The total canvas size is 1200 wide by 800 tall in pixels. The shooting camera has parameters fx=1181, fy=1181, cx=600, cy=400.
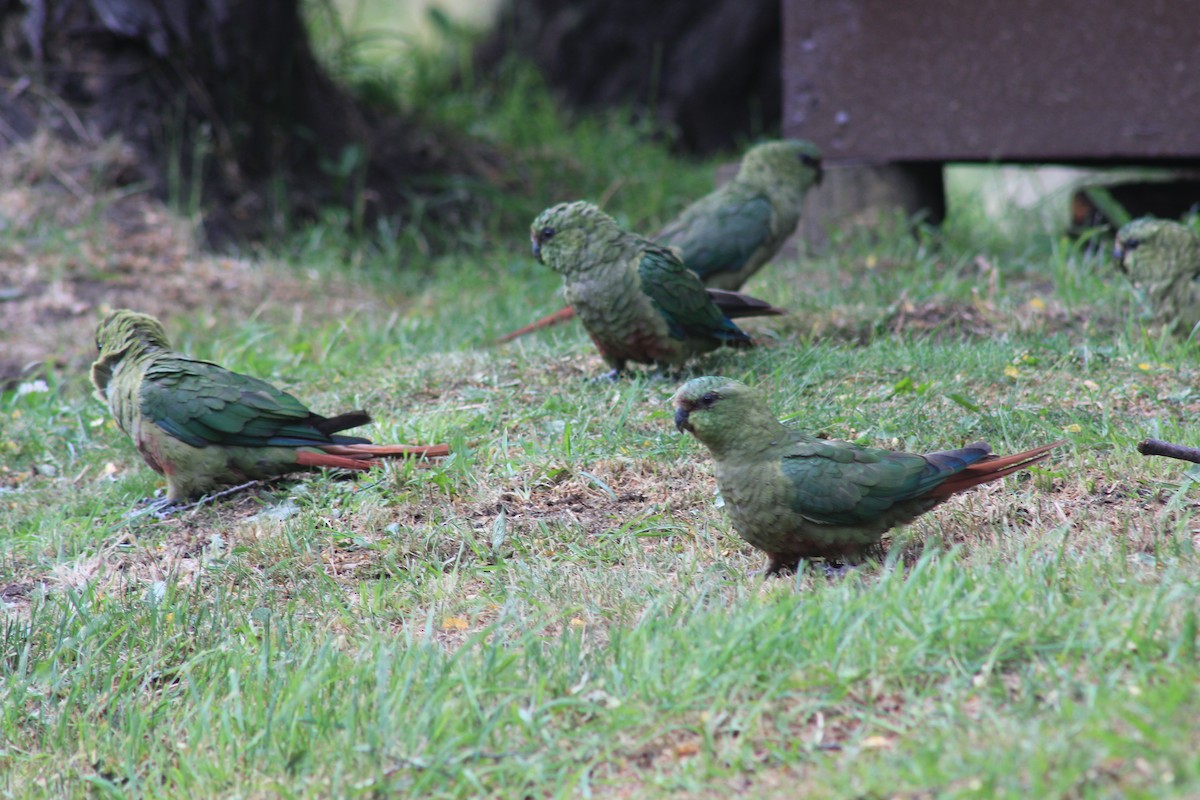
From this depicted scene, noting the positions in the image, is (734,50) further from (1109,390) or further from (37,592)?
(37,592)

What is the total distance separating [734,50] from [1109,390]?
5.77m

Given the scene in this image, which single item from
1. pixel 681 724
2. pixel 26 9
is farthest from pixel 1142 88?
pixel 26 9

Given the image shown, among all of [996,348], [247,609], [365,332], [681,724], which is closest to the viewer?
[681,724]

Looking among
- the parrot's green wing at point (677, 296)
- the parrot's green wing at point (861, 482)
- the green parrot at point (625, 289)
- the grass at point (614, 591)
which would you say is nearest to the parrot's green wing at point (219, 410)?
the grass at point (614, 591)

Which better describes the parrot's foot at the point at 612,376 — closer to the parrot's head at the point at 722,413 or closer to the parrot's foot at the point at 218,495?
the parrot's foot at the point at 218,495

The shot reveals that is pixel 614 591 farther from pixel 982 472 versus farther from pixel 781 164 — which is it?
pixel 781 164

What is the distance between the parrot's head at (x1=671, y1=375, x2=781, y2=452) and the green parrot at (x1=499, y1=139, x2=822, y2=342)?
6.28 feet

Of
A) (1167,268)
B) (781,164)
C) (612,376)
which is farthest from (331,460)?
(1167,268)

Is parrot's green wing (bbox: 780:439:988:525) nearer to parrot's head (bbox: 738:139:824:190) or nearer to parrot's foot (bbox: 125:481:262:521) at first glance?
parrot's foot (bbox: 125:481:262:521)

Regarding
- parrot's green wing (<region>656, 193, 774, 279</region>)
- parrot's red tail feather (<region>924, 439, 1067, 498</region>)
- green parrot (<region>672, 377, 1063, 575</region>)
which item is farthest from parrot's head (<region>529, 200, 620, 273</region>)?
parrot's red tail feather (<region>924, 439, 1067, 498</region>)

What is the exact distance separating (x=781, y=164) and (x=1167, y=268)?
1.80 meters

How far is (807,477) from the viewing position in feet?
9.73

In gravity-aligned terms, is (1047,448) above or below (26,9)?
below

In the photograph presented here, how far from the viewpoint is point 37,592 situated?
3.37 metres
